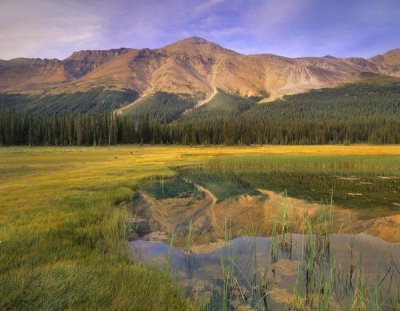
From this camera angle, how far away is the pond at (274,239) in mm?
12531

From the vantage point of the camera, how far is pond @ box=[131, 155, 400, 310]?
12.5 meters

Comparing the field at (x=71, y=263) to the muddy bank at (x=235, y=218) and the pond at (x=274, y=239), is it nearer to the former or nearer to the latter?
the pond at (x=274, y=239)

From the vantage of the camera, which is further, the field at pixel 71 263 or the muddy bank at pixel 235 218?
the muddy bank at pixel 235 218

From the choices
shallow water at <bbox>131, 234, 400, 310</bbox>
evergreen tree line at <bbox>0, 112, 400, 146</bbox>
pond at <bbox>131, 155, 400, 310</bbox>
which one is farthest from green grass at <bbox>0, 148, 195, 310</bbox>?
evergreen tree line at <bbox>0, 112, 400, 146</bbox>

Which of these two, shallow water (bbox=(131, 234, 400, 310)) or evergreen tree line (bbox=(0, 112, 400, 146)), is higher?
evergreen tree line (bbox=(0, 112, 400, 146))

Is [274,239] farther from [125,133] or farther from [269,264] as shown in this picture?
[125,133]

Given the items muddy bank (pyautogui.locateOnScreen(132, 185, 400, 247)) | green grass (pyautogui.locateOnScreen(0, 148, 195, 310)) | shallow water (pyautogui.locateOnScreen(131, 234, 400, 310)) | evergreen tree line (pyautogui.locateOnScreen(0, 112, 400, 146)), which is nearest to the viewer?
green grass (pyautogui.locateOnScreen(0, 148, 195, 310))

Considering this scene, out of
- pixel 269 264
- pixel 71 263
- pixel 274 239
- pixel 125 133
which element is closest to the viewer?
pixel 71 263

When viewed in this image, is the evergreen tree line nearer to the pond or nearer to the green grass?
the pond

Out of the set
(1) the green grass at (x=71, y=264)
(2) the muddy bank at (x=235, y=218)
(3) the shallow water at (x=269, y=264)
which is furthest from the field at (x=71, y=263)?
(2) the muddy bank at (x=235, y=218)

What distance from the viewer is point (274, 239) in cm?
1641

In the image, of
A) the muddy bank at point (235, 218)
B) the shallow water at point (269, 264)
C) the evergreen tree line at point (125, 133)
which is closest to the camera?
the shallow water at point (269, 264)

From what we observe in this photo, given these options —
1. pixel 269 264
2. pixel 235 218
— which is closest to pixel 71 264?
pixel 269 264

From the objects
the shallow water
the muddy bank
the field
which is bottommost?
the muddy bank
